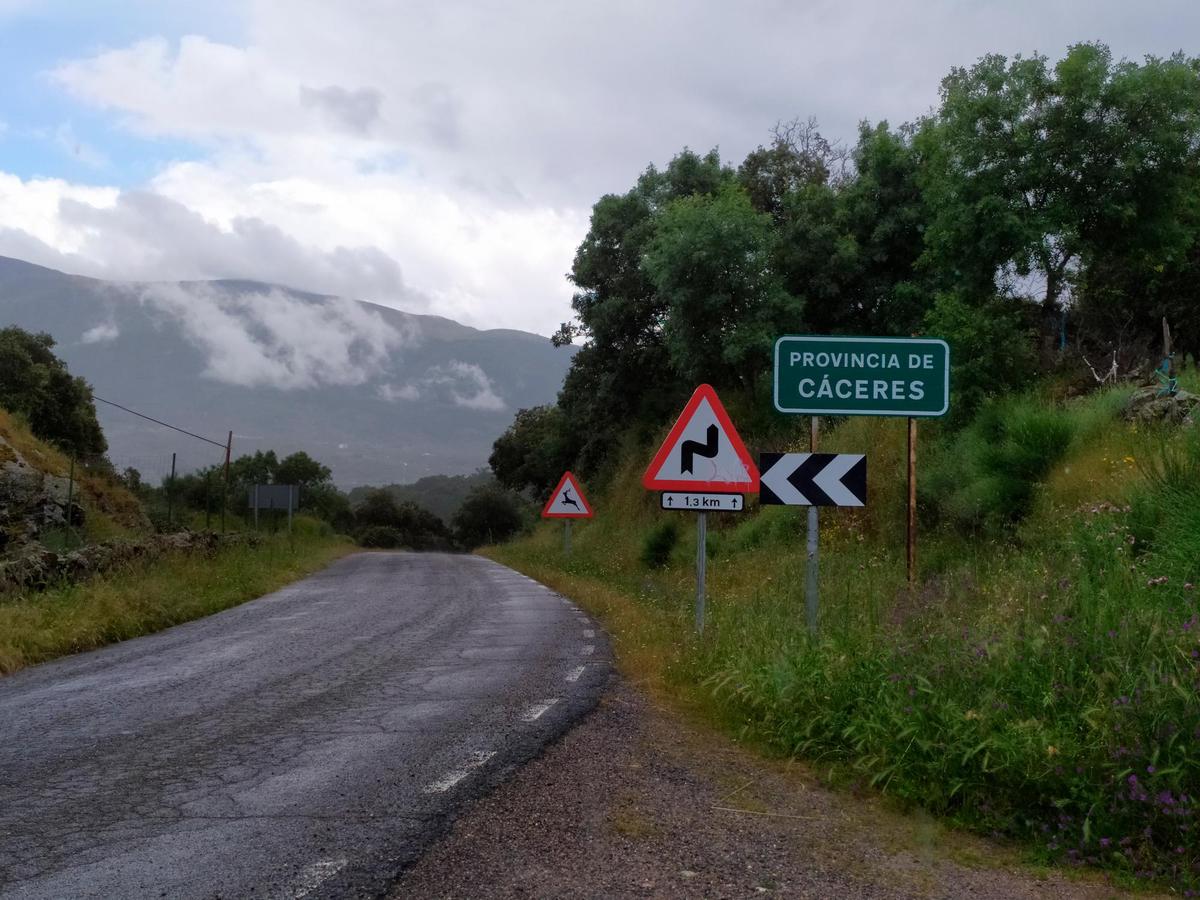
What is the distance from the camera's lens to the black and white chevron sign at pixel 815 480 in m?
8.38

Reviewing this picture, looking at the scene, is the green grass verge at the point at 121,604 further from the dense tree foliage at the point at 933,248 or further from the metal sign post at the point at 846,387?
the dense tree foliage at the point at 933,248

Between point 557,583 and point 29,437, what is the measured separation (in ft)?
54.9

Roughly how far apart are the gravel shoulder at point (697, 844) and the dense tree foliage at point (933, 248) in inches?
526

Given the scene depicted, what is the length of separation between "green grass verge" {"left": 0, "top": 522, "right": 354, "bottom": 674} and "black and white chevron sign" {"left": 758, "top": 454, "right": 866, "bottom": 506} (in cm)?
782

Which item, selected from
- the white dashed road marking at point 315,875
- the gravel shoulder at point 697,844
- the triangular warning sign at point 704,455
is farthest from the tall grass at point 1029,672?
the white dashed road marking at point 315,875

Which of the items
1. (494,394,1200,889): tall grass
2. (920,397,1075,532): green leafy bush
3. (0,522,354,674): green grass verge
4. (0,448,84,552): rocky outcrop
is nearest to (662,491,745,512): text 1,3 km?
(494,394,1200,889): tall grass

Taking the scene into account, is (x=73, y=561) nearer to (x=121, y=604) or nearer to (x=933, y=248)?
(x=121, y=604)

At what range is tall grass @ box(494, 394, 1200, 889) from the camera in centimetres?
475

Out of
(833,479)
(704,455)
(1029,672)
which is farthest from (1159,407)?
(1029,672)

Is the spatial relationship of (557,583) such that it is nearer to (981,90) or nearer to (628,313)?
(981,90)

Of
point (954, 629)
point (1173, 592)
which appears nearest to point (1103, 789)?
point (954, 629)

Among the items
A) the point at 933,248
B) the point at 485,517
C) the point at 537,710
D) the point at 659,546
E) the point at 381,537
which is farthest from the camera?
the point at 485,517

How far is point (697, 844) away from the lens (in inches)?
188

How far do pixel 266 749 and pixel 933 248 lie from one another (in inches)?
652
